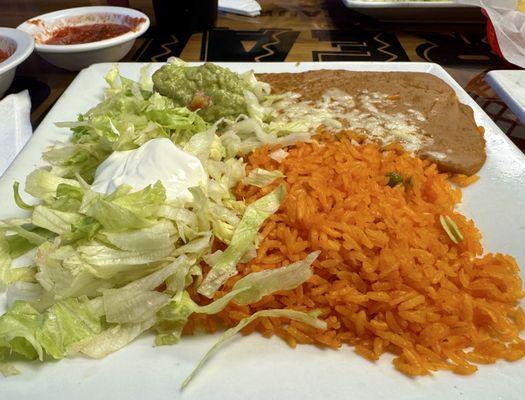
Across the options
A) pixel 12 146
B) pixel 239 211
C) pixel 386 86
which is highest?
pixel 386 86

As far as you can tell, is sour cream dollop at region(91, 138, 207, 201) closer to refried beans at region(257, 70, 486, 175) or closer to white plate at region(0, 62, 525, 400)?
white plate at region(0, 62, 525, 400)

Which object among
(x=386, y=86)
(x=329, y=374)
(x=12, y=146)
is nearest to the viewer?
(x=329, y=374)

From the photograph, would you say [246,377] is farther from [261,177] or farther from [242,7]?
[242,7]

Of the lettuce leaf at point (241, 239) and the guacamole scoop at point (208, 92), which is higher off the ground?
the guacamole scoop at point (208, 92)

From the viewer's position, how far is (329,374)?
1316 mm

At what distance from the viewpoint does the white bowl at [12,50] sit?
256cm

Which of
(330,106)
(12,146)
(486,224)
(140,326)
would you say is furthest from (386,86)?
(12,146)

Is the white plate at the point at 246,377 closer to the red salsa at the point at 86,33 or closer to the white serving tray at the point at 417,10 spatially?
the red salsa at the point at 86,33

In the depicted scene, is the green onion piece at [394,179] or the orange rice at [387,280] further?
the green onion piece at [394,179]

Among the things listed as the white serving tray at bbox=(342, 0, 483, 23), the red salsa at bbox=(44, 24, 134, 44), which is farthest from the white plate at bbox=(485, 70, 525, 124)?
the red salsa at bbox=(44, 24, 134, 44)

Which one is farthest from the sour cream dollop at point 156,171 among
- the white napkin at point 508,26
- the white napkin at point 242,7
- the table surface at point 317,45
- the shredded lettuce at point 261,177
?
the white napkin at point 242,7

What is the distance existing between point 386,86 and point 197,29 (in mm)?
2151

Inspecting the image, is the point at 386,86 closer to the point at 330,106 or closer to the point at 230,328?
the point at 330,106

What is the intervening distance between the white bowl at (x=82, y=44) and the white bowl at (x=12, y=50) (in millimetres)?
100
